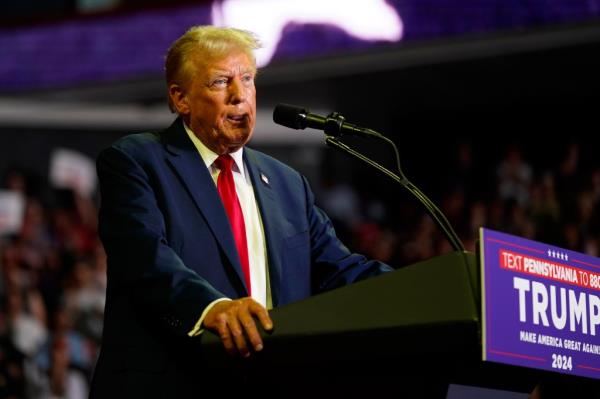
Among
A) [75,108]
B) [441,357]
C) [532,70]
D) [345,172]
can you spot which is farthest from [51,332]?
[441,357]

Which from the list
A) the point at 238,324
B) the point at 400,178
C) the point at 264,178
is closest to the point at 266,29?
the point at 264,178

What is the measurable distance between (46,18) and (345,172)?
8.85 feet

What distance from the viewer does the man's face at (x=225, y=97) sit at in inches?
74.7

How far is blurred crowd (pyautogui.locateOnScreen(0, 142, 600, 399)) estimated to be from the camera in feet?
18.6

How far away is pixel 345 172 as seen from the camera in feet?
27.8

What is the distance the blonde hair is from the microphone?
0.44ft

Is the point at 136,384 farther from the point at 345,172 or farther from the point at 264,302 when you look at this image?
the point at 345,172

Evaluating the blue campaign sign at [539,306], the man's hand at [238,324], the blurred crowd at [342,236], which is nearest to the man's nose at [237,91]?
the man's hand at [238,324]

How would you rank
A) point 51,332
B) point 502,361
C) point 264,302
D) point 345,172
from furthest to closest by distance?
1. point 345,172
2. point 51,332
3. point 264,302
4. point 502,361

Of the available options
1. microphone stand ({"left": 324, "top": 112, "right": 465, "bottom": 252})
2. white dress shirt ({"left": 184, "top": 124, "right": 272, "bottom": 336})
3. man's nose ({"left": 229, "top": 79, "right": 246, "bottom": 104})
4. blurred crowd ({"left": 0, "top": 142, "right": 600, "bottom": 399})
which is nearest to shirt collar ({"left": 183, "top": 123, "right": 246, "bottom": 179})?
white dress shirt ({"left": 184, "top": 124, "right": 272, "bottom": 336})

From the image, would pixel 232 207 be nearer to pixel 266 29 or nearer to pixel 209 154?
pixel 209 154

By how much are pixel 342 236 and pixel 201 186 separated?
16.9ft

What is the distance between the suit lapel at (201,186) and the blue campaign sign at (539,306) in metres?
0.49

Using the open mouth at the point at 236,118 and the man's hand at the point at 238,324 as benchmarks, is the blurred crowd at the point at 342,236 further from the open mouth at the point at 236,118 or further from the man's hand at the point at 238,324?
the man's hand at the point at 238,324
